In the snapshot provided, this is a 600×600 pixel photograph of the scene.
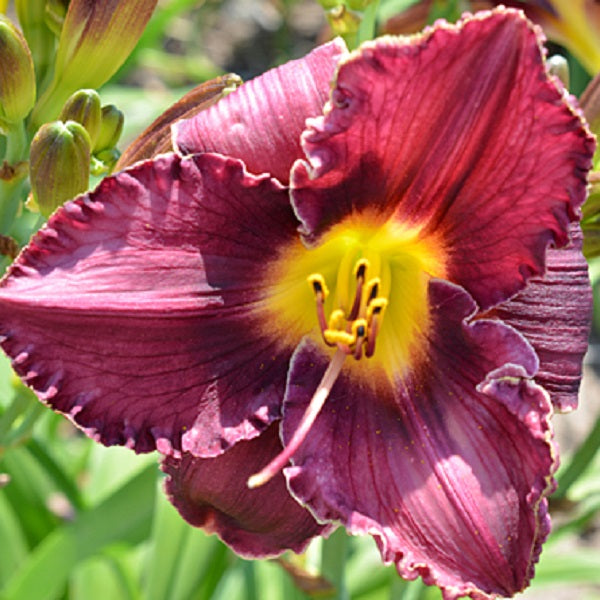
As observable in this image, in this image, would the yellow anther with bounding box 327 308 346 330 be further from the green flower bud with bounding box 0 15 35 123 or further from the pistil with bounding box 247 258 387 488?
the green flower bud with bounding box 0 15 35 123

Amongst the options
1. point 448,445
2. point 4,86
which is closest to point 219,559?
point 448,445

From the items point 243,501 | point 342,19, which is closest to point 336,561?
point 243,501

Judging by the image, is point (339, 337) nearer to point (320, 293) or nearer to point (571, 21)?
point (320, 293)

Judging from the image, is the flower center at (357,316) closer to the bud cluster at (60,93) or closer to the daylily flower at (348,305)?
the daylily flower at (348,305)

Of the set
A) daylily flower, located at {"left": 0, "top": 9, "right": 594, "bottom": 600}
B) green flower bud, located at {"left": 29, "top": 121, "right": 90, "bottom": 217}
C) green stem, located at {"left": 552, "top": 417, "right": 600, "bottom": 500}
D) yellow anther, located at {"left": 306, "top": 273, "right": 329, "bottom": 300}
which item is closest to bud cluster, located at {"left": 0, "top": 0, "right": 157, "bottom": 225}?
green flower bud, located at {"left": 29, "top": 121, "right": 90, "bottom": 217}

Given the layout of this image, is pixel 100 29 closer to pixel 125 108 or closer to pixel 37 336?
pixel 37 336

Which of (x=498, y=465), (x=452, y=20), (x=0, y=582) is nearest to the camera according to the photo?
(x=498, y=465)
